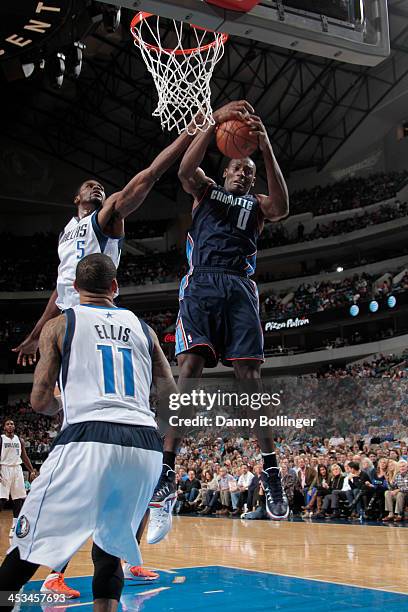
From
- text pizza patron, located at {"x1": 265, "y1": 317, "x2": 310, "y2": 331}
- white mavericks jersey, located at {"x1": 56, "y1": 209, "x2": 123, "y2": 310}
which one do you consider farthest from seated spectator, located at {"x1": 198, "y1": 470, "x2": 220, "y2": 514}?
text pizza patron, located at {"x1": 265, "y1": 317, "x2": 310, "y2": 331}

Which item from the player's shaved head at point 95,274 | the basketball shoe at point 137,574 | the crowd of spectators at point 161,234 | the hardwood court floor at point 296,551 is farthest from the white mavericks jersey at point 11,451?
the crowd of spectators at point 161,234

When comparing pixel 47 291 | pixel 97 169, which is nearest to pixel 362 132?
pixel 97 169

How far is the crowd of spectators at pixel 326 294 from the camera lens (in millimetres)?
26766

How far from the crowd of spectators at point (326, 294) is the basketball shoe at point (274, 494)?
21.7 meters

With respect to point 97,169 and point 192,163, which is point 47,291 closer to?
point 97,169

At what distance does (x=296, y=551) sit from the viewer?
8.19 metres

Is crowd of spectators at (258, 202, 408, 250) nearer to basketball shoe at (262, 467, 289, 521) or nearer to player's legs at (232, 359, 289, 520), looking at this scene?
player's legs at (232, 359, 289, 520)

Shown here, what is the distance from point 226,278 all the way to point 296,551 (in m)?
4.71

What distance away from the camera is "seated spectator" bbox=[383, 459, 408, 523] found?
40.0 feet

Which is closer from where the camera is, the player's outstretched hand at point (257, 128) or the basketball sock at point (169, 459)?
the player's outstretched hand at point (257, 128)

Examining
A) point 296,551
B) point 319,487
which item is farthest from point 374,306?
point 296,551

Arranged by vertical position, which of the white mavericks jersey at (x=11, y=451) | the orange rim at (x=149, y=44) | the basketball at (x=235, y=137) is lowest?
the white mavericks jersey at (x=11, y=451)

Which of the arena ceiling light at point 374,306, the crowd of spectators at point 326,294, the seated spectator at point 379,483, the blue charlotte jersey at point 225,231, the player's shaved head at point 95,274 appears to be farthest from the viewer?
the crowd of spectators at point 326,294

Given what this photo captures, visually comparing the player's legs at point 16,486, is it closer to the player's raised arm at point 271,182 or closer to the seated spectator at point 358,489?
the seated spectator at point 358,489
